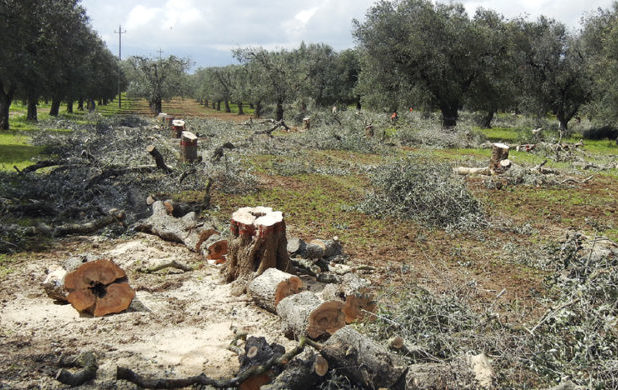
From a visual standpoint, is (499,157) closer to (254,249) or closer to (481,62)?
(254,249)

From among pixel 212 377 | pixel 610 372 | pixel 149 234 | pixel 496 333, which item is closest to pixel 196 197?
pixel 149 234

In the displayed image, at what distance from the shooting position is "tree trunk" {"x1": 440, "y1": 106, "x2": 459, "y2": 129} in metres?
29.9

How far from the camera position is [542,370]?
4344mm

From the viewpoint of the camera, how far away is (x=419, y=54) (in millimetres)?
26969

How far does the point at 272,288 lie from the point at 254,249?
3.02 ft

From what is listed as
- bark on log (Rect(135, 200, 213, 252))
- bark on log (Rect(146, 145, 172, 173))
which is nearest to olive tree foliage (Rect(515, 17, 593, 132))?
bark on log (Rect(146, 145, 172, 173))

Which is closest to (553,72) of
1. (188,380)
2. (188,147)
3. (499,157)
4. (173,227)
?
(499,157)

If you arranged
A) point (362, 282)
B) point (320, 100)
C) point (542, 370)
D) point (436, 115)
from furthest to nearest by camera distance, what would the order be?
point (320, 100), point (436, 115), point (362, 282), point (542, 370)

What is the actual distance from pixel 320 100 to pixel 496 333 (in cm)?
4989

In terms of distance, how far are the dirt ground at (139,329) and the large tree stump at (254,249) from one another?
0.94 feet

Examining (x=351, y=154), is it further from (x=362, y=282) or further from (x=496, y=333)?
(x=496, y=333)

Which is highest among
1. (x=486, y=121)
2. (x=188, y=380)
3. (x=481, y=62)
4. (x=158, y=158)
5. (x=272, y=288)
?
(x=481, y=62)

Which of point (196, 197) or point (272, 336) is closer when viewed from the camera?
point (272, 336)

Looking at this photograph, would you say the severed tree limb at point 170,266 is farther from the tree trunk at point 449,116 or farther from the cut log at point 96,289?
the tree trunk at point 449,116
